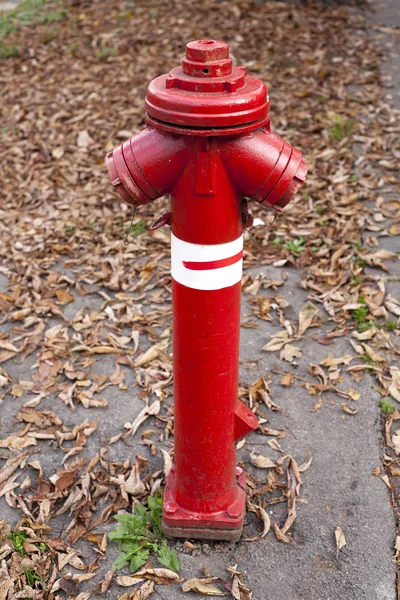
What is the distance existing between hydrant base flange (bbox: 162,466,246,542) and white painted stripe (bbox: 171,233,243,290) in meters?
1.00

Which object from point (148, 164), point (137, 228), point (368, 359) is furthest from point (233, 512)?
point (137, 228)

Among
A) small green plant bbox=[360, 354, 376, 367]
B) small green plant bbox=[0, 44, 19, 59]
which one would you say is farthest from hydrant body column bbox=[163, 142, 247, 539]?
small green plant bbox=[0, 44, 19, 59]

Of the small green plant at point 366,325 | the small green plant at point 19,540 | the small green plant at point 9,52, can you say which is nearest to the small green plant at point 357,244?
the small green plant at point 366,325

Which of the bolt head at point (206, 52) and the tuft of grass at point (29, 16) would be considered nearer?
the bolt head at point (206, 52)

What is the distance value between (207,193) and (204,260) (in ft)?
0.79

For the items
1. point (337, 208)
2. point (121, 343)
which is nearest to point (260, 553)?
point (121, 343)

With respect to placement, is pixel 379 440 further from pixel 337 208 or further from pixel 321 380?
pixel 337 208

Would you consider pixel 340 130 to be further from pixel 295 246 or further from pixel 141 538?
pixel 141 538

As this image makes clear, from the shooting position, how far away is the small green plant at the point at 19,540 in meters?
2.76

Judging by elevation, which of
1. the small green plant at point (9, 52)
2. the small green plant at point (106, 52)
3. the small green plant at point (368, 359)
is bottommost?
the small green plant at point (368, 359)

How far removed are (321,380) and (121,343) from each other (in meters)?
1.18

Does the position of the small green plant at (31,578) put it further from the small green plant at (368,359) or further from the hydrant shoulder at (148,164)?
the small green plant at (368,359)

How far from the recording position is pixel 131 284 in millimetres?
4410

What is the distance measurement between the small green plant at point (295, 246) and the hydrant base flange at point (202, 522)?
84.9 inches
